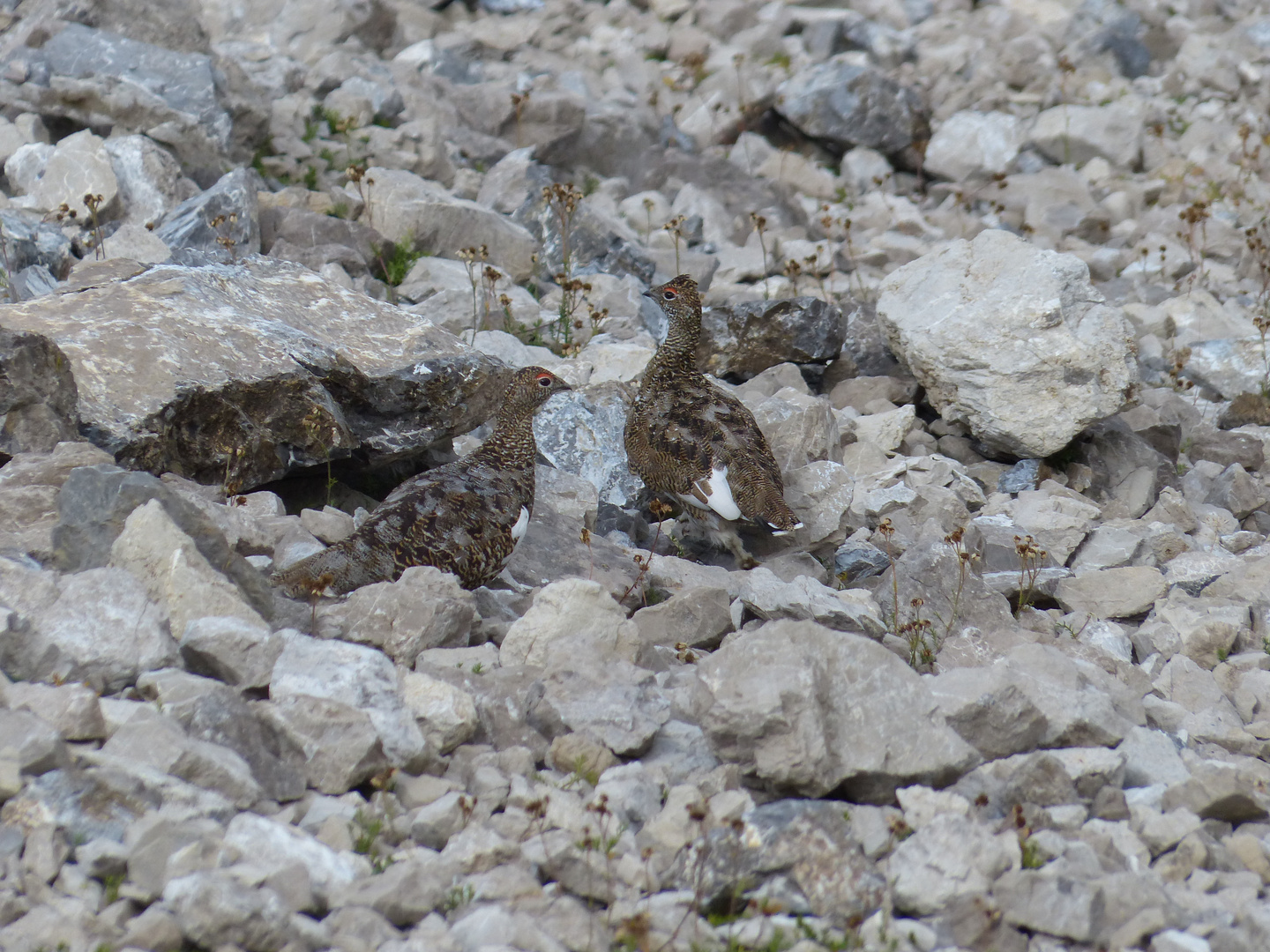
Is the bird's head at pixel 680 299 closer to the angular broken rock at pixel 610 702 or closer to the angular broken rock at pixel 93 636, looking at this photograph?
the angular broken rock at pixel 610 702

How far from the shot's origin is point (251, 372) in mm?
6227

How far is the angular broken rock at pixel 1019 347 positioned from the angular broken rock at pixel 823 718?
4.09m

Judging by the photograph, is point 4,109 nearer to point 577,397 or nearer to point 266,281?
point 266,281

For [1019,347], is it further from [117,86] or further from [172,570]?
[117,86]

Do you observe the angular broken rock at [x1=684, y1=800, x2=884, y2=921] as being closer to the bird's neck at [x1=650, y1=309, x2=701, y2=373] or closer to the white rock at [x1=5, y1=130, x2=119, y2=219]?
the bird's neck at [x1=650, y1=309, x2=701, y2=373]

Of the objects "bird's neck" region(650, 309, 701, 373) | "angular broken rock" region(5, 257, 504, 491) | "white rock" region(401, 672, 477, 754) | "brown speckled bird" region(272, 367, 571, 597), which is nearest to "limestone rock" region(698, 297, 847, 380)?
"bird's neck" region(650, 309, 701, 373)

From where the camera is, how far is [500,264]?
1005cm

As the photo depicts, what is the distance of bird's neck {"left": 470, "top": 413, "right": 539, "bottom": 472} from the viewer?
634cm

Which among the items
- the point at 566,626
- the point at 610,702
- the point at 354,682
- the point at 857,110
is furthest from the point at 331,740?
the point at 857,110

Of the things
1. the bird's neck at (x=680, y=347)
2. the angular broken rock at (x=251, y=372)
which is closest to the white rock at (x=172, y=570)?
the angular broken rock at (x=251, y=372)

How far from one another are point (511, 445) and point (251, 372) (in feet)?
4.13

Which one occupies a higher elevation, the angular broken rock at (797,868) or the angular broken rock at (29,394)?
the angular broken rock at (29,394)

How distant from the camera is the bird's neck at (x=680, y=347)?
7828 mm

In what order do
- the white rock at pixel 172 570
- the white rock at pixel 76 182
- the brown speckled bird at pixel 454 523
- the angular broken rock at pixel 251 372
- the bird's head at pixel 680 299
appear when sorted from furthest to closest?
the white rock at pixel 76 182 < the bird's head at pixel 680 299 < the angular broken rock at pixel 251 372 < the brown speckled bird at pixel 454 523 < the white rock at pixel 172 570
